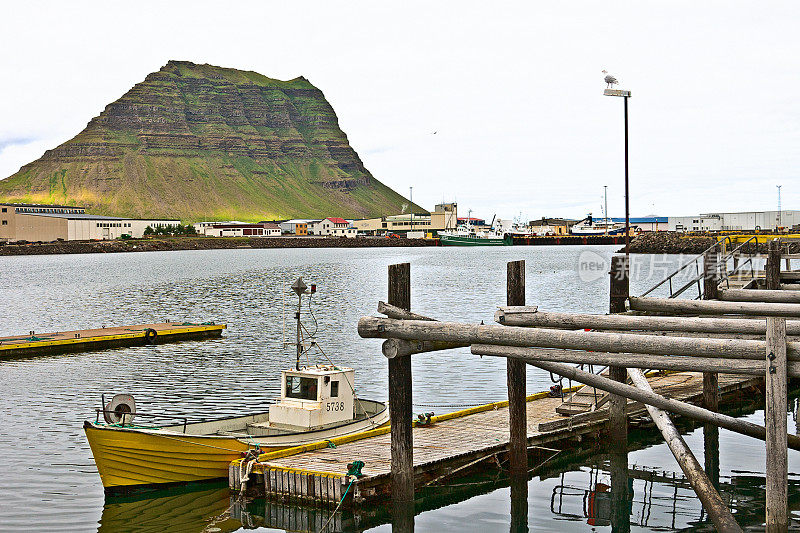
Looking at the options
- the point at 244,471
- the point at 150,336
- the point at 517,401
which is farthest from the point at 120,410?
the point at 150,336

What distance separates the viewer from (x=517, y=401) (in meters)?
18.2

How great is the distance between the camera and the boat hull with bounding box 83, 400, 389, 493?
18719mm

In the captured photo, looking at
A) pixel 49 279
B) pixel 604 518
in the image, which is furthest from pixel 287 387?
pixel 49 279

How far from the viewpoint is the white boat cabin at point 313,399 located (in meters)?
20.5

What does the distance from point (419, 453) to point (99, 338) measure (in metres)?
32.1

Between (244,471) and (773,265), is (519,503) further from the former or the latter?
(773,265)

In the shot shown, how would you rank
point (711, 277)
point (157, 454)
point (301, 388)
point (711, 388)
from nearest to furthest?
1. point (157, 454)
2. point (301, 388)
3. point (711, 277)
4. point (711, 388)

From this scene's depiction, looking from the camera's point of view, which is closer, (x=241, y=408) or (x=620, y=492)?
(x=620, y=492)

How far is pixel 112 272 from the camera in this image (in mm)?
126375

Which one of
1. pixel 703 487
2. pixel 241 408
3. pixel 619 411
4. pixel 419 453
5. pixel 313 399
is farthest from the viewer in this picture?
pixel 241 408

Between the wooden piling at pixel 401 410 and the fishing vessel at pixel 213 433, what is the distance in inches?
166

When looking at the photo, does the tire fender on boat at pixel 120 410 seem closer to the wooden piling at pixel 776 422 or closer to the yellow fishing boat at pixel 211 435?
the yellow fishing boat at pixel 211 435

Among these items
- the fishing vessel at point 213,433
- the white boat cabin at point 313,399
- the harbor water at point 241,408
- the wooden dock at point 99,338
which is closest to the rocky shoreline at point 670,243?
the harbor water at point 241,408

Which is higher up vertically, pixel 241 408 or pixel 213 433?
pixel 213 433
